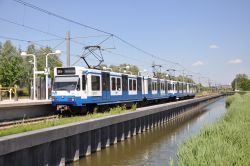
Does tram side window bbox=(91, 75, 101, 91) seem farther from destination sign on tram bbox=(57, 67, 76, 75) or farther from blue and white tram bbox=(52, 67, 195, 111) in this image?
destination sign on tram bbox=(57, 67, 76, 75)

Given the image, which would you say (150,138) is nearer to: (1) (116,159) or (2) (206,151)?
(1) (116,159)

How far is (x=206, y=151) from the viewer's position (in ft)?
31.8

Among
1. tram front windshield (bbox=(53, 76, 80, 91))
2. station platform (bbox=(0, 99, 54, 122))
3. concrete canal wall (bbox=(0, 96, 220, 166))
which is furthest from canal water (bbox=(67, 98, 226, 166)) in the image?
station platform (bbox=(0, 99, 54, 122))

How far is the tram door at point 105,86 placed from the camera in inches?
Result: 1043

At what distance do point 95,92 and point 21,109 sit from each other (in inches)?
209

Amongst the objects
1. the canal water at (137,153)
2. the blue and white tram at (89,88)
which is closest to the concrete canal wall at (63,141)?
the canal water at (137,153)

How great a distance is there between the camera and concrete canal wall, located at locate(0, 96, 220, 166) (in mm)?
11469

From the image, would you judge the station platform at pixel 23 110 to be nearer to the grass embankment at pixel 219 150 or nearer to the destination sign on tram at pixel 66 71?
the destination sign on tram at pixel 66 71

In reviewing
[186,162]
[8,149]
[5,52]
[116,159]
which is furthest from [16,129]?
[5,52]

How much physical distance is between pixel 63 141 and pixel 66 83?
913 centimetres

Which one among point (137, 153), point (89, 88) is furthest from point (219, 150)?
point (89, 88)

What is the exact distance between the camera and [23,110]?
21531mm

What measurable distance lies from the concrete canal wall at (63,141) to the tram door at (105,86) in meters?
3.26

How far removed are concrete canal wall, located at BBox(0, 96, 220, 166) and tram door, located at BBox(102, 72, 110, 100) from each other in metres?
3.26
